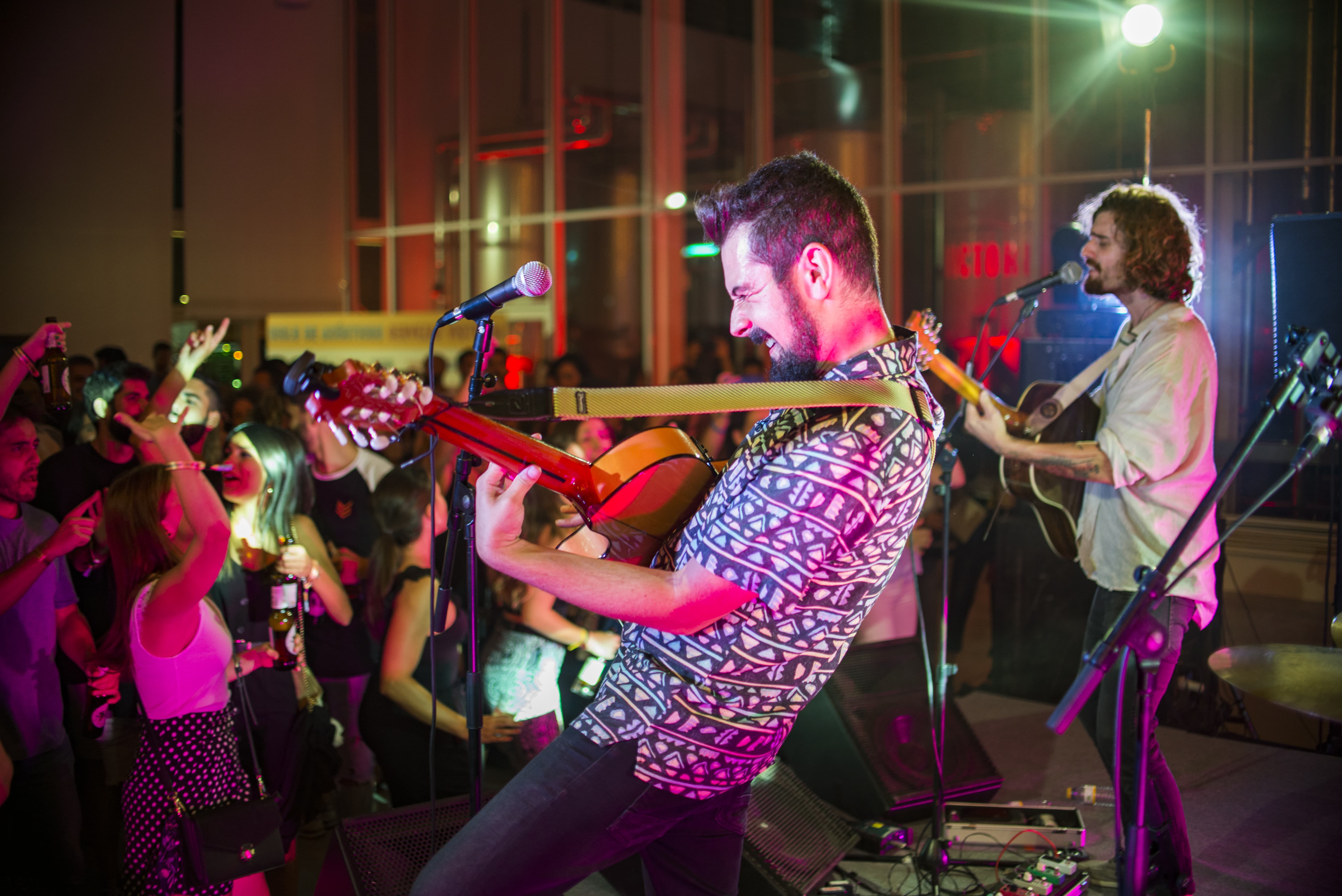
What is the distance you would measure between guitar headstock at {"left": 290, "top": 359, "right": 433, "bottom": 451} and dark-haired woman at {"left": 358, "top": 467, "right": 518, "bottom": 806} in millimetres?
1857

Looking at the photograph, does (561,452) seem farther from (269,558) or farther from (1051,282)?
(1051,282)

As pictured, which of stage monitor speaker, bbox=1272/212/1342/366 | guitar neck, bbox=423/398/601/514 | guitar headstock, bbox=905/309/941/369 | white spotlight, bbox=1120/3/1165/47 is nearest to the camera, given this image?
guitar neck, bbox=423/398/601/514

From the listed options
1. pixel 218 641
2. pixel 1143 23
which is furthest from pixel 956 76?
pixel 218 641

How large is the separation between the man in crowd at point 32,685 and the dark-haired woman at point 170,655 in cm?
22

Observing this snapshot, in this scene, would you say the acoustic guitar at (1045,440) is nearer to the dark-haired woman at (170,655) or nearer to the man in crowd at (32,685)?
the dark-haired woman at (170,655)

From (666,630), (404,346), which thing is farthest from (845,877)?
(404,346)

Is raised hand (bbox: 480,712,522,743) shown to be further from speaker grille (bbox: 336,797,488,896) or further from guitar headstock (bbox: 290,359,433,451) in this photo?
guitar headstock (bbox: 290,359,433,451)

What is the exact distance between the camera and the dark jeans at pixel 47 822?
115 inches

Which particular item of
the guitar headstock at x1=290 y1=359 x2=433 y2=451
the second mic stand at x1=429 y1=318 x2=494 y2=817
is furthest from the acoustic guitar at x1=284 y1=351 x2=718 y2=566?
the second mic stand at x1=429 y1=318 x2=494 y2=817

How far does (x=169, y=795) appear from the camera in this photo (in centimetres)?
268

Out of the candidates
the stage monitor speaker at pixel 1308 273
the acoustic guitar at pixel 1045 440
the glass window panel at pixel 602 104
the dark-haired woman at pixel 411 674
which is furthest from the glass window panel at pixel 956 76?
the dark-haired woman at pixel 411 674

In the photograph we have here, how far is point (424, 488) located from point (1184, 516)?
260 centimetres

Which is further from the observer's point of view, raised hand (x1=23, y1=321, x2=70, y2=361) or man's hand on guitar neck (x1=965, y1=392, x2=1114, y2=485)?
man's hand on guitar neck (x1=965, y1=392, x2=1114, y2=485)

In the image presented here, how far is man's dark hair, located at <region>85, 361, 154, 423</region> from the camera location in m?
5.13
